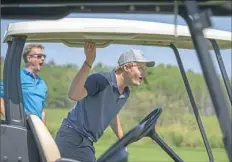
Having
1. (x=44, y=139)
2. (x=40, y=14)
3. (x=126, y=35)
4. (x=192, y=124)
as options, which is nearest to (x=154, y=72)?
(x=192, y=124)

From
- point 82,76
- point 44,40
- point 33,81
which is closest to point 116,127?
point 33,81

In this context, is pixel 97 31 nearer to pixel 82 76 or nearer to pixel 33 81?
pixel 82 76

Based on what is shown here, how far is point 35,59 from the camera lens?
421cm

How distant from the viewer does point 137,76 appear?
3.47 metres

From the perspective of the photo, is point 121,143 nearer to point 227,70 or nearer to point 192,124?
point 227,70

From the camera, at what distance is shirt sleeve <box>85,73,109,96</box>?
325cm

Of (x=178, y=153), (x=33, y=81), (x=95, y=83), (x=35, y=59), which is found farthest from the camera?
(x=35, y=59)

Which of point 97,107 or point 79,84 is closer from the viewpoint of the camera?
point 79,84

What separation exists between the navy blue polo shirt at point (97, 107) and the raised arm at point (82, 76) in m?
0.22

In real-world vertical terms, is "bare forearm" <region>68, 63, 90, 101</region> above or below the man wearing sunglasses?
above

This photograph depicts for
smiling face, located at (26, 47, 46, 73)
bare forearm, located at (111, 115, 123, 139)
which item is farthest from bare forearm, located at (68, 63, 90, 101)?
bare forearm, located at (111, 115, 123, 139)

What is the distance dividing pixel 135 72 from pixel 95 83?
281mm

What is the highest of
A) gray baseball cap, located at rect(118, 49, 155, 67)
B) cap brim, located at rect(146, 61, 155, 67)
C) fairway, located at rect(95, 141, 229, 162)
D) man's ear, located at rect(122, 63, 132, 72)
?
gray baseball cap, located at rect(118, 49, 155, 67)

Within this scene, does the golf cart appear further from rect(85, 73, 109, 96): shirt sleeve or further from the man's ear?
the man's ear
